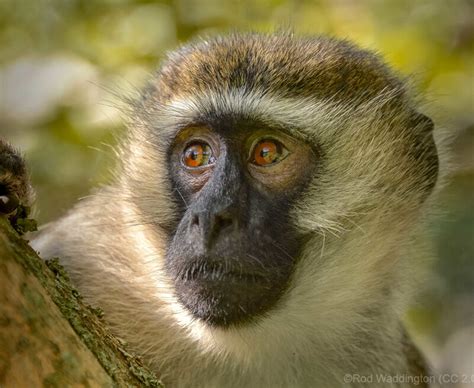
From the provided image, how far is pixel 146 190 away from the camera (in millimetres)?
4703

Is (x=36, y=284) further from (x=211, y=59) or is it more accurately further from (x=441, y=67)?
(x=441, y=67)

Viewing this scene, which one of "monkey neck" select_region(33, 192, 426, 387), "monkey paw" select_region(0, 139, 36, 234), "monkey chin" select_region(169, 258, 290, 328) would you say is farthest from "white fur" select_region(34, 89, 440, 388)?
"monkey paw" select_region(0, 139, 36, 234)

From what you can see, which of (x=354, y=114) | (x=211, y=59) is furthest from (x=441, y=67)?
(x=211, y=59)

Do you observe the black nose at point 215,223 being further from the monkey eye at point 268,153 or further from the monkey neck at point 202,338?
the monkey neck at point 202,338

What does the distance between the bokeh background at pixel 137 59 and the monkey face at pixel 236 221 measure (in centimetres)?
173

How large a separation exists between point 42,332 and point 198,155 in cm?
182

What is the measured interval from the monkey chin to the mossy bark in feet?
2.49

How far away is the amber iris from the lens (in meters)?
4.15

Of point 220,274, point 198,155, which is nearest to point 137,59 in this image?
point 198,155

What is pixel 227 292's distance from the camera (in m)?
3.79

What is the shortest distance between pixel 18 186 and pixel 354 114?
1963mm

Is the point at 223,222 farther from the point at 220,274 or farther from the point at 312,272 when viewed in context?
the point at 312,272

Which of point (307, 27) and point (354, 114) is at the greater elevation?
point (307, 27)

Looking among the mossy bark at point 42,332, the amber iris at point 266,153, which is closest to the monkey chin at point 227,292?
the amber iris at point 266,153
